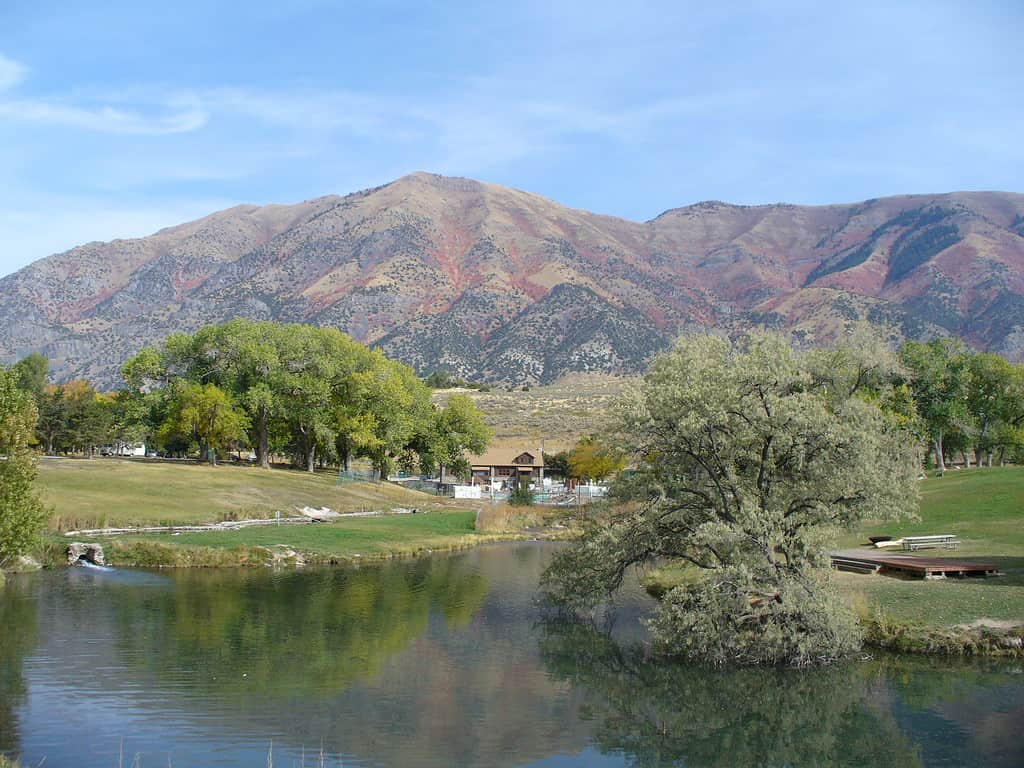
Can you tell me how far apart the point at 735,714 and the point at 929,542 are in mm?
24322

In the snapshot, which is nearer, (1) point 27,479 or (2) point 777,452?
(2) point 777,452

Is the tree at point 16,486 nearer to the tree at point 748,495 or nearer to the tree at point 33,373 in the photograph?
the tree at point 748,495

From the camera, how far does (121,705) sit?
803 inches

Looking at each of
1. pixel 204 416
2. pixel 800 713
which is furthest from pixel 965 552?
pixel 204 416

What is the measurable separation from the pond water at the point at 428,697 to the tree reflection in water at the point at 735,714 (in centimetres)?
7

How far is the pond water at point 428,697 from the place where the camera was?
1833 centimetres

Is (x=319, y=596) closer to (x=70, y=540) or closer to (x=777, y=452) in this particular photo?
(x=70, y=540)

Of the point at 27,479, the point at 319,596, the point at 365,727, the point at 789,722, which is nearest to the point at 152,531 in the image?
the point at 319,596

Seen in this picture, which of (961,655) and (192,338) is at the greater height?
(192,338)

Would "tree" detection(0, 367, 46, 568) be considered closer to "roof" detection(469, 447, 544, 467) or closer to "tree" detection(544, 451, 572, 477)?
"roof" detection(469, 447, 544, 467)

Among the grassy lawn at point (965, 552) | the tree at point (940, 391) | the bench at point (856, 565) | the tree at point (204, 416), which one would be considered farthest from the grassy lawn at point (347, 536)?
→ the tree at point (940, 391)

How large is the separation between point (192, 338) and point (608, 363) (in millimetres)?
119116

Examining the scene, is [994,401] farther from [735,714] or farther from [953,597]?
[735,714]

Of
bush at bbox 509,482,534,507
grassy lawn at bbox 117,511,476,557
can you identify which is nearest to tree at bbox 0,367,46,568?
grassy lawn at bbox 117,511,476,557
